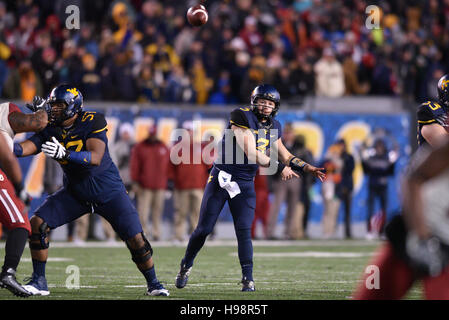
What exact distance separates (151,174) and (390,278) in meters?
11.3

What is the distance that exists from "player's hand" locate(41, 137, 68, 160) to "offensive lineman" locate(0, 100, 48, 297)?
→ 0.36m

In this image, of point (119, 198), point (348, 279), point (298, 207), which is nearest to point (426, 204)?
point (119, 198)

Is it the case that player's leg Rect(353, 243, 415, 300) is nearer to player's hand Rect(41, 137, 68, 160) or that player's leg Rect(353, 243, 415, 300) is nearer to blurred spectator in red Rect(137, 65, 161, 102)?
player's hand Rect(41, 137, 68, 160)

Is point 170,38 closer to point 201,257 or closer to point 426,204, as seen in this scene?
point 201,257

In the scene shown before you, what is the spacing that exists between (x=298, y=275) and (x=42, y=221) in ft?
11.2

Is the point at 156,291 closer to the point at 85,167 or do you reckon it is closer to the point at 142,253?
the point at 142,253

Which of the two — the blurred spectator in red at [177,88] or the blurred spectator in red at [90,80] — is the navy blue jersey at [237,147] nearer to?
the blurred spectator in red at [90,80]

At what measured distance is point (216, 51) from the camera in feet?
60.4

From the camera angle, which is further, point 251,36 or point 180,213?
point 251,36

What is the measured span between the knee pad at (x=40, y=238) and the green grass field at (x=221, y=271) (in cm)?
43

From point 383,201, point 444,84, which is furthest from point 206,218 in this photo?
point 383,201

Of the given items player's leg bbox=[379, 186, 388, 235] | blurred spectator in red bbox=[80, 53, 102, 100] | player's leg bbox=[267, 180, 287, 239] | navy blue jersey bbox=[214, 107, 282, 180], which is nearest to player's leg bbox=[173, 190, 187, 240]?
player's leg bbox=[267, 180, 287, 239]

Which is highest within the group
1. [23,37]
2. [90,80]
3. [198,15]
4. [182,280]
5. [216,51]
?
[23,37]

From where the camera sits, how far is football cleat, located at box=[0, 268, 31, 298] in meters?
7.34
